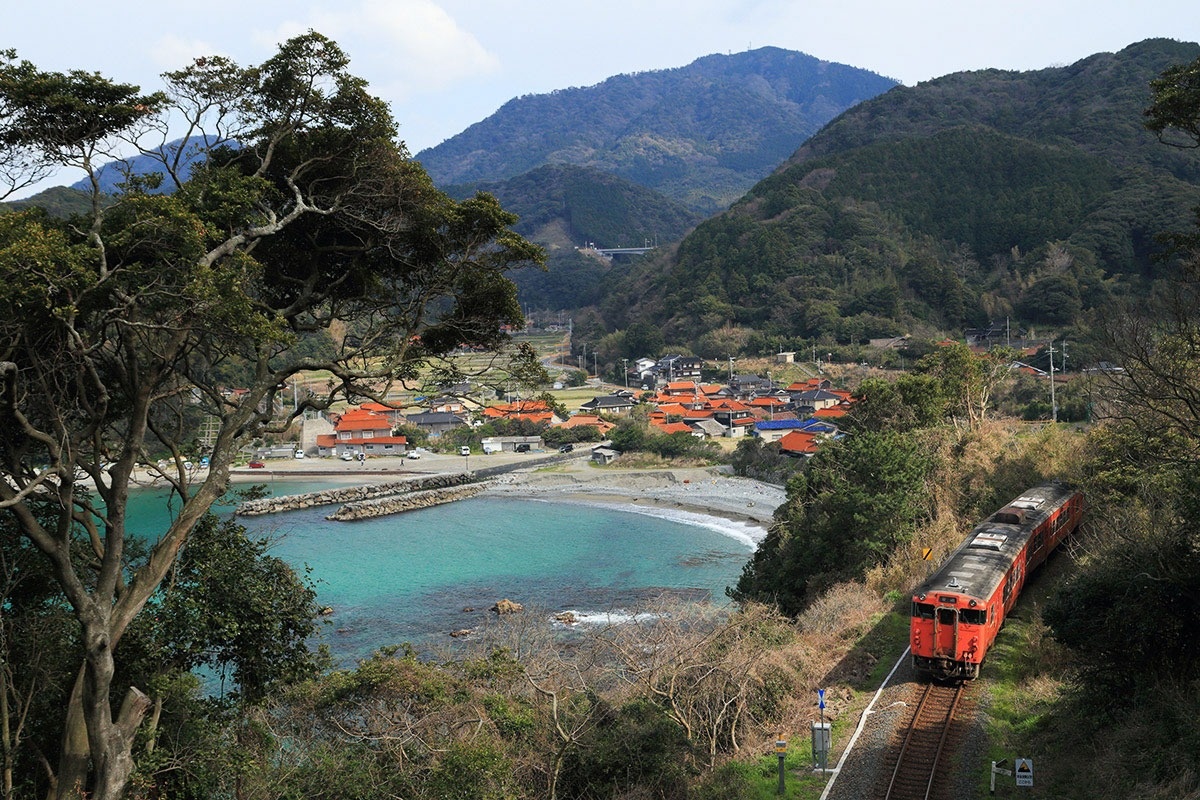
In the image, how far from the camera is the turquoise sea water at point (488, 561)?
26.2 meters

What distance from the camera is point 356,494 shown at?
47.7 meters

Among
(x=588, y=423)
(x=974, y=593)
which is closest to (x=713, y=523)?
(x=588, y=423)

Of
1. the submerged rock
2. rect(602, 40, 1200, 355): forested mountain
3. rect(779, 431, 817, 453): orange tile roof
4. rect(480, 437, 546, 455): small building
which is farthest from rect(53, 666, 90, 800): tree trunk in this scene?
rect(602, 40, 1200, 355): forested mountain

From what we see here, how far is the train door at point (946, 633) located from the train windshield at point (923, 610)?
0.28 ft

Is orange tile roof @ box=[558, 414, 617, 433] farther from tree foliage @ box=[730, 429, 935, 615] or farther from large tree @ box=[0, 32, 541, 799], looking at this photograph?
large tree @ box=[0, 32, 541, 799]

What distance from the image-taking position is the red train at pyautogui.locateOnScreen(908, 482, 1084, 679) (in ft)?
41.7

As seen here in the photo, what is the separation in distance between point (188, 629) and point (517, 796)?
4.10m

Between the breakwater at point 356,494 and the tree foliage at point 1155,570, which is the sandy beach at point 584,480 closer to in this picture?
the breakwater at point 356,494

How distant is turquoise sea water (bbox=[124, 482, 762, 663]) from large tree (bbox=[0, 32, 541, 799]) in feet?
40.9

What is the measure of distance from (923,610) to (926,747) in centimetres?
237

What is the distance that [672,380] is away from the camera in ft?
263

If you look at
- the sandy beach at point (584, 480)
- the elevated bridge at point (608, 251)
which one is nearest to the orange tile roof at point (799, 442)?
the sandy beach at point (584, 480)

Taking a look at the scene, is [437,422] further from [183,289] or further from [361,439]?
[183,289]

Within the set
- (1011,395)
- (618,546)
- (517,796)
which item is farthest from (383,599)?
(1011,395)
